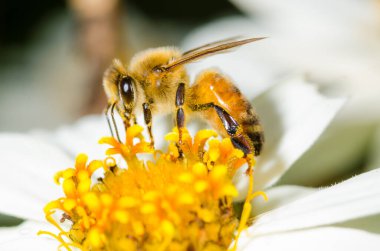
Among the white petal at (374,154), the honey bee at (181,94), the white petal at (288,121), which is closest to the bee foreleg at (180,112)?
the honey bee at (181,94)

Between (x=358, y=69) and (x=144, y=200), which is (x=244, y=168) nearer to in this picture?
(x=144, y=200)

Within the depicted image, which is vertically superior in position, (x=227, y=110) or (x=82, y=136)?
(x=82, y=136)

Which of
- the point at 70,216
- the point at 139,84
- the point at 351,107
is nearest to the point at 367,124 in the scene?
the point at 351,107

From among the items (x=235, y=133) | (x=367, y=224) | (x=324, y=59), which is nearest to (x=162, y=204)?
(x=235, y=133)

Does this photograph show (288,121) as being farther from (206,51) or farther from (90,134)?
(90,134)

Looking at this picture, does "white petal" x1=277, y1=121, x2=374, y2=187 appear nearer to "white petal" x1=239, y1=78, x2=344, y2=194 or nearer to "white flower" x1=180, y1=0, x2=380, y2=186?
"white flower" x1=180, y1=0, x2=380, y2=186
